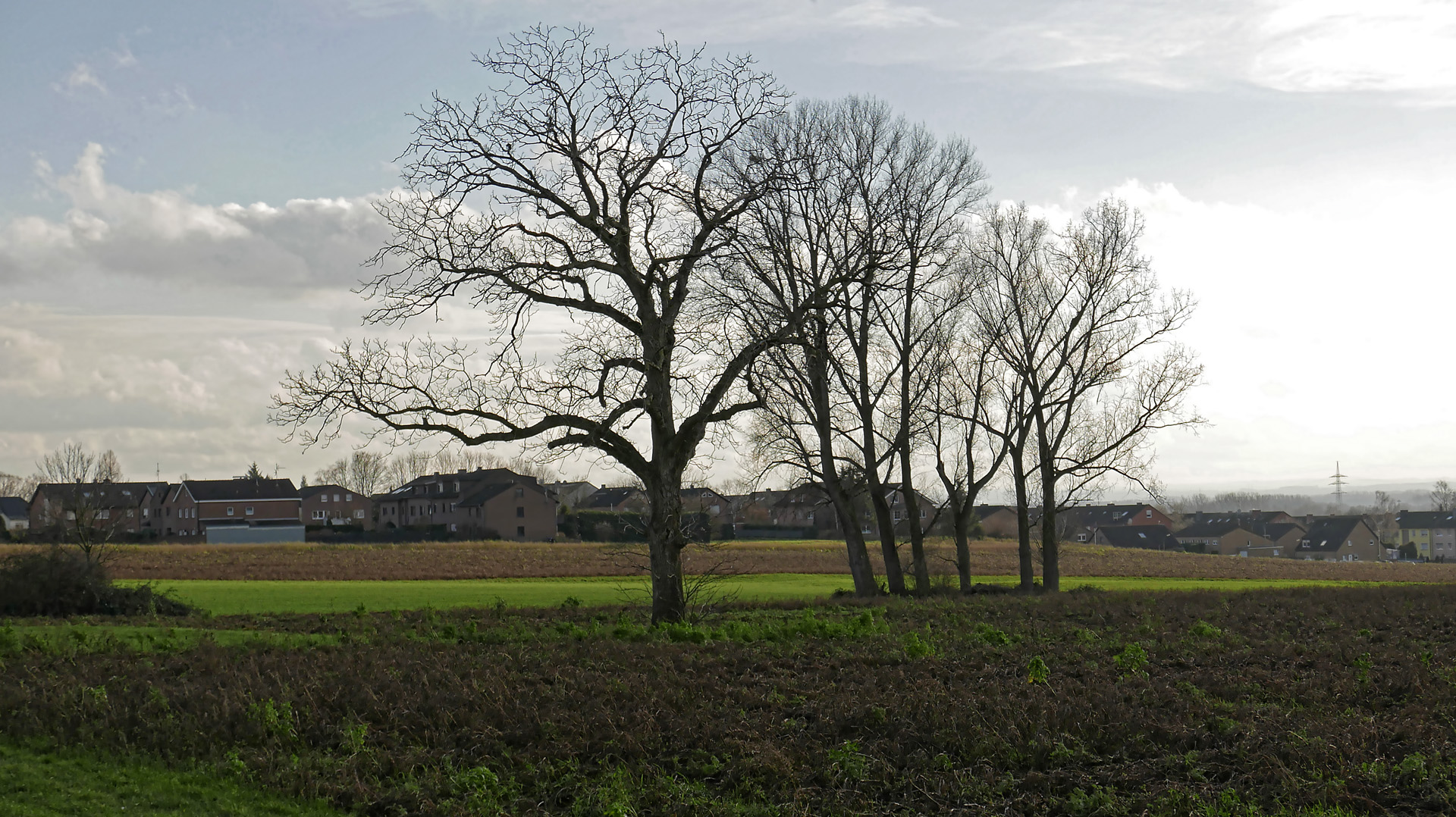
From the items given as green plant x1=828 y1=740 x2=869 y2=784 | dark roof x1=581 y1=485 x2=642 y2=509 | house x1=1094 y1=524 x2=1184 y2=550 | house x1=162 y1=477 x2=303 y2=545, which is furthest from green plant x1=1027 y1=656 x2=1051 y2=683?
dark roof x1=581 y1=485 x2=642 y2=509

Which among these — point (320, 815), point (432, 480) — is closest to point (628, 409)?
point (320, 815)

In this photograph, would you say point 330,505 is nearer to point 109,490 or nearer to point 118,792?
point 109,490

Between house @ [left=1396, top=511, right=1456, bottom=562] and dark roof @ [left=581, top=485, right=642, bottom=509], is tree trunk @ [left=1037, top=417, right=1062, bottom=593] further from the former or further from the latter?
house @ [left=1396, top=511, right=1456, bottom=562]

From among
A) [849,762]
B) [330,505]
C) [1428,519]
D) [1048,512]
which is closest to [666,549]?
[849,762]

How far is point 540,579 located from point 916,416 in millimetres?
23190

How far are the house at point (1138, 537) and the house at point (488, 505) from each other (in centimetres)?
6335

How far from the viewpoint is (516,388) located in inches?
804

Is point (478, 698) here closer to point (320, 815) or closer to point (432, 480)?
point (320, 815)

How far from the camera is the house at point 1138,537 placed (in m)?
121

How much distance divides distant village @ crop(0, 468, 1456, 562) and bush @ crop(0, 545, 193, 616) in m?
60.6

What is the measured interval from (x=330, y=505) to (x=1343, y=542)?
122 metres

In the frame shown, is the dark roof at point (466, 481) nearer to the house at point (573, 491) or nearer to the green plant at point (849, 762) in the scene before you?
the house at point (573, 491)

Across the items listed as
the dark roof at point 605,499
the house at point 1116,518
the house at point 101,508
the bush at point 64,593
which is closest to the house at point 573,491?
the dark roof at point 605,499

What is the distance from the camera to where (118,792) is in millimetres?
9695
